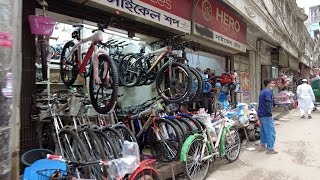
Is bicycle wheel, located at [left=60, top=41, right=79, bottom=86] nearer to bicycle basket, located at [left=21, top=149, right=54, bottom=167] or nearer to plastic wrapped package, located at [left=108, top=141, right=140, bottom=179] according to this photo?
bicycle basket, located at [left=21, top=149, right=54, bottom=167]

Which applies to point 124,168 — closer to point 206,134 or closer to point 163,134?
point 163,134

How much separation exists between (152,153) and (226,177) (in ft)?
5.16

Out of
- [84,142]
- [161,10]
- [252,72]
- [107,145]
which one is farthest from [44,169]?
[252,72]

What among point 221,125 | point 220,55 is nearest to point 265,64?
point 220,55

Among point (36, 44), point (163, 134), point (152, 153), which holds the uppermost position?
point (36, 44)

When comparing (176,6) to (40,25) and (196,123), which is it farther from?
(40,25)

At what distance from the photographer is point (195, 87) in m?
5.75

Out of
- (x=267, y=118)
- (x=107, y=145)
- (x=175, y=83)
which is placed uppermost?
(x=175, y=83)

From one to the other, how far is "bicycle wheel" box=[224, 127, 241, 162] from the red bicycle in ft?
Answer: 10.0

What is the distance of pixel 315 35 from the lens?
120 ft

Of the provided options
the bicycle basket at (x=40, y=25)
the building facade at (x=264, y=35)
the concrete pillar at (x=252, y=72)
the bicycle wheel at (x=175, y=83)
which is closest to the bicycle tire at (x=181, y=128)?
the bicycle wheel at (x=175, y=83)

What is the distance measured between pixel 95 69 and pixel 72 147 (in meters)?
1.25

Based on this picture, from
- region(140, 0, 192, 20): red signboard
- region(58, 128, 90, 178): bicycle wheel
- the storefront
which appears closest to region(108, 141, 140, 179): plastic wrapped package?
region(58, 128, 90, 178): bicycle wheel

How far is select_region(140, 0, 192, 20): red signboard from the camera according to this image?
6.01 metres
